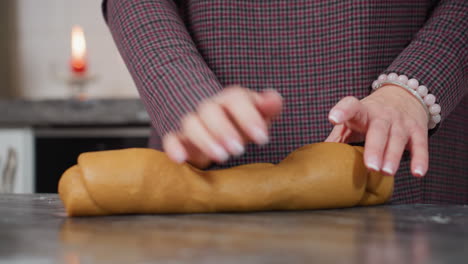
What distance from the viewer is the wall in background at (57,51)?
202cm

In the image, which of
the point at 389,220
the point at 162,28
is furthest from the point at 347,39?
the point at 389,220

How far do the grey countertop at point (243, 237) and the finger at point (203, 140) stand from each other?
47 mm


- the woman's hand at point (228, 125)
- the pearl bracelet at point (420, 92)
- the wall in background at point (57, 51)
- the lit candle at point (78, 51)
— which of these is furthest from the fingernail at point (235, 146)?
the wall in background at point (57, 51)

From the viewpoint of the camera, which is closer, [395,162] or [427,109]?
[395,162]

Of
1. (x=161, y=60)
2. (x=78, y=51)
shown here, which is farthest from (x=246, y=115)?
→ (x=78, y=51)

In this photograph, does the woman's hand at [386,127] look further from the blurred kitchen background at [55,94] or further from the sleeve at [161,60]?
the blurred kitchen background at [55,94]

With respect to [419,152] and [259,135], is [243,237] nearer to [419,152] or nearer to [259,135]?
[259,135]

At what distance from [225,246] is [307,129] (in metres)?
0.45

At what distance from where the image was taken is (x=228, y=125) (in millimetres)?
373

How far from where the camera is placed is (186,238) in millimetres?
279

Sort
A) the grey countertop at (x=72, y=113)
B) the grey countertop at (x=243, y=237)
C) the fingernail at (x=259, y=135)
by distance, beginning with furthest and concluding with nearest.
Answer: the grey countertop at (x=72, y=113) < the fingernail at (x=259, y=135) < the grey countertop at (x=243, y=237)

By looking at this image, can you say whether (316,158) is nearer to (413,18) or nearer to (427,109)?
(427,109)

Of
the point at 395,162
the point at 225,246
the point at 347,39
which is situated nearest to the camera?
the point at 225,246

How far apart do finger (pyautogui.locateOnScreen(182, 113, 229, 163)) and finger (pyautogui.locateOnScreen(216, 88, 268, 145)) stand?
2cm
